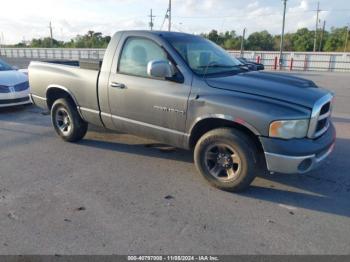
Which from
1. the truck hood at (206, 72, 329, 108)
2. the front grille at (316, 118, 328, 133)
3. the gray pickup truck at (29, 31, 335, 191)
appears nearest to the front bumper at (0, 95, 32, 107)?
the gray pickup truck at (29, 31, 335, 191)

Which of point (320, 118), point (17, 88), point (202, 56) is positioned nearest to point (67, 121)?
point (202, 56)

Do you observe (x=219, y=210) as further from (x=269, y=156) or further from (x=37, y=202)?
A: (x=37, y=202)

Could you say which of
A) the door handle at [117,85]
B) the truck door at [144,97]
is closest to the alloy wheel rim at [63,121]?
the truck door at [144,97]

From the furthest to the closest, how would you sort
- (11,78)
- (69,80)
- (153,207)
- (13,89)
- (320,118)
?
1. (11,78)
2. (13,89)
3. (69,80)
4. (320,118)
5. (153,207)

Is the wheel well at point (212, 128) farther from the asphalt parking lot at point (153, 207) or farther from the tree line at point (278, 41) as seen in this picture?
the tree line at point (278, 41)

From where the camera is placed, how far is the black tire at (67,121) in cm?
560

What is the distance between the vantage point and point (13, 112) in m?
8.61

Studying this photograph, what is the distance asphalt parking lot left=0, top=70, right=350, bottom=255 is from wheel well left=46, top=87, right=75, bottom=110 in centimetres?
98

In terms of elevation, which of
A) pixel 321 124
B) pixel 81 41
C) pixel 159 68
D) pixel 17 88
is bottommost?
pixel 17 88

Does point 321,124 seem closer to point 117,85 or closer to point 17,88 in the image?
point 117,85

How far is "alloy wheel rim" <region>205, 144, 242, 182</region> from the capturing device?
3883mm

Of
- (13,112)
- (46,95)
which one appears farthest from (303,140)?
(13,112)

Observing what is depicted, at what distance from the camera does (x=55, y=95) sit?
6.02 meters

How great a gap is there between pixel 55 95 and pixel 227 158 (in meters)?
3.68
